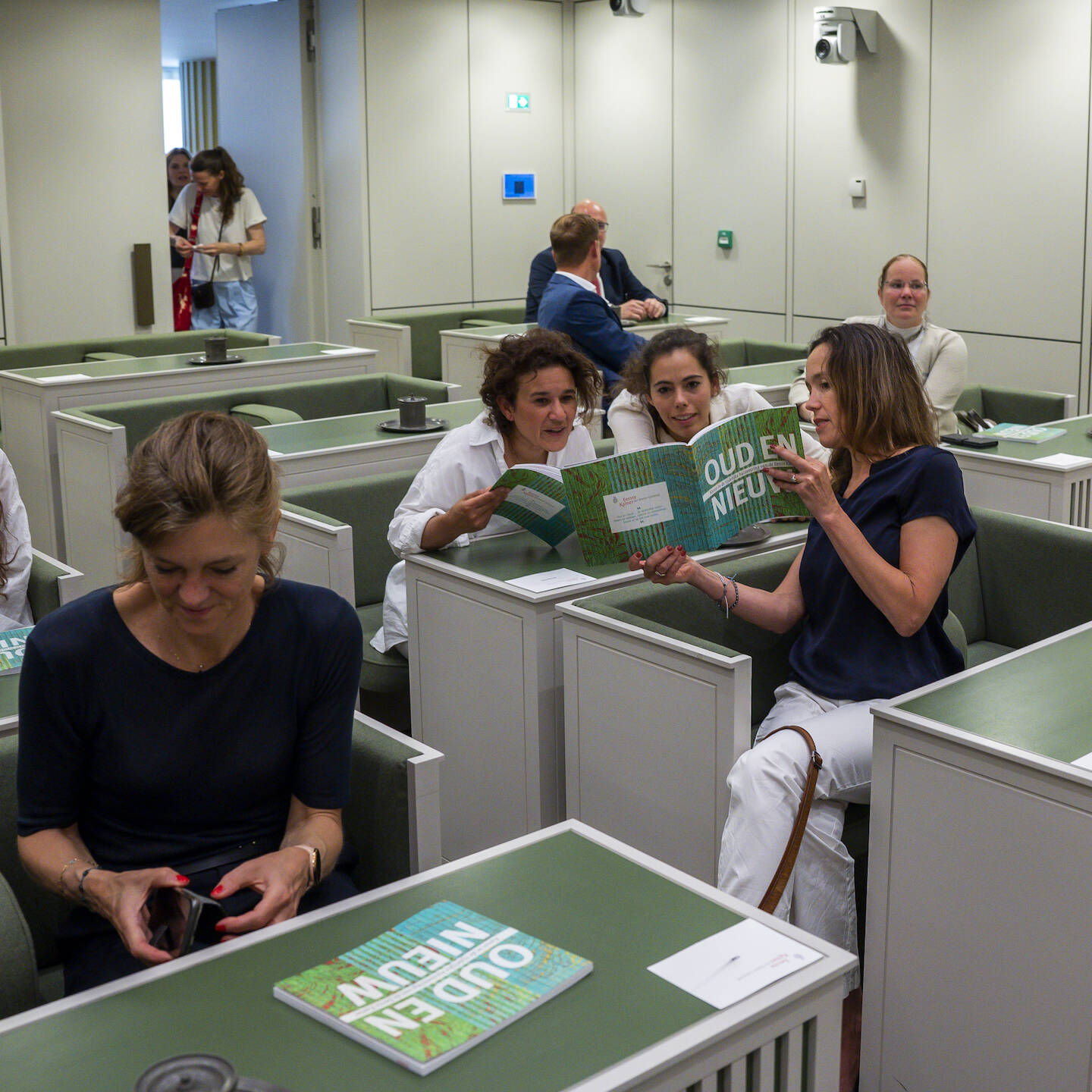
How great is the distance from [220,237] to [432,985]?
795 cm

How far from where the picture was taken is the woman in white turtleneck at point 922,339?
4781 millimetres

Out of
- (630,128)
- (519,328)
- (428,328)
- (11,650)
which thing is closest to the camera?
(11,650)

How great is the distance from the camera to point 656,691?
2.52 m

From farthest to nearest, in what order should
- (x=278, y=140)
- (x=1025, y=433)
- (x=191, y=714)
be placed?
(x=278, y=140) < (x=1025, y=433) < (x=191, y=714)

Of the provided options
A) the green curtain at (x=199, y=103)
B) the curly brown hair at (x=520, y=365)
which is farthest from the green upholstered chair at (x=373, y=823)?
the green curtain at (x=199, y=103)

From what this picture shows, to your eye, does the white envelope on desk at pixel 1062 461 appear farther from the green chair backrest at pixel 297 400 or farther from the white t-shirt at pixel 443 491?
the green chair backrest at pixel 297 400

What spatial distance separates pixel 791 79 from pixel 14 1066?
789 centimetres

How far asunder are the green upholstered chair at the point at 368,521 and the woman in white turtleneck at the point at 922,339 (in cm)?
178

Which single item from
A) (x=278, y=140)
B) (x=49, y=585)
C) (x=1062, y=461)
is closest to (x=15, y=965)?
(x=49, y=585)

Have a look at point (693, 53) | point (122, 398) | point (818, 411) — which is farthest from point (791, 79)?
point (818, 411)

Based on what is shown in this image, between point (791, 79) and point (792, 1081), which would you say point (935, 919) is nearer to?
point (792, 1081)

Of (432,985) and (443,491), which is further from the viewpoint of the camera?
(443,491)

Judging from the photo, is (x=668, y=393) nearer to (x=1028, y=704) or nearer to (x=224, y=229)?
(x=1028, y=704)

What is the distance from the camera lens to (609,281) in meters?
7.12
